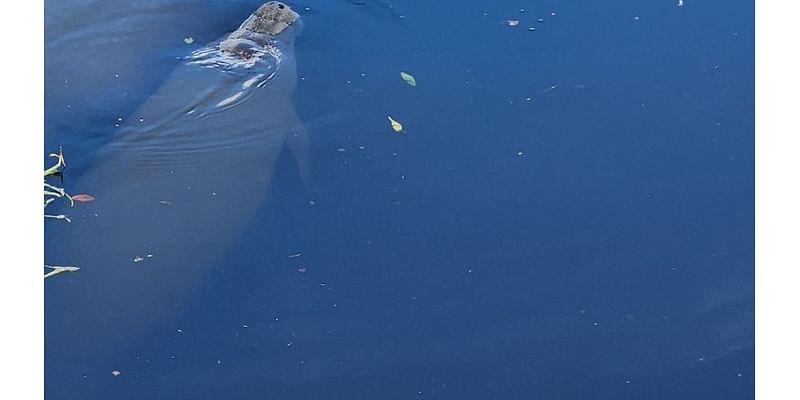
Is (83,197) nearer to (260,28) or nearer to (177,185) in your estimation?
(177,185)

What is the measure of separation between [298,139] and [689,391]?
152cm

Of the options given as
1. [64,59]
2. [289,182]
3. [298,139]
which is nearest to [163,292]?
[289,182]

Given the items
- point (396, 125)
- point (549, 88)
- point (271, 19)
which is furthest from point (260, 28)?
point (549, 88)

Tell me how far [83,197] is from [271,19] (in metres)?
1.13

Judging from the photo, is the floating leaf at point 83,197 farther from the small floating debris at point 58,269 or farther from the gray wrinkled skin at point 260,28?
the gray wrinkled skin at point 260,28

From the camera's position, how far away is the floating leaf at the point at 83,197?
2.67 meters

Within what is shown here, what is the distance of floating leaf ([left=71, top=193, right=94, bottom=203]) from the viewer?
8.75ft

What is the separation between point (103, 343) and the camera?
2.39 m

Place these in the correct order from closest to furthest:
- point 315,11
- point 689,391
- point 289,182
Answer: point 689,391, point 289,182, point 315,11

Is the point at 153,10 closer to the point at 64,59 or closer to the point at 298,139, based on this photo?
the point at 64,59

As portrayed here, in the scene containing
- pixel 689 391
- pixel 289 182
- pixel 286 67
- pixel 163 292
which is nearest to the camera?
pixel 689 391

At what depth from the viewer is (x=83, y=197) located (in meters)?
2.68

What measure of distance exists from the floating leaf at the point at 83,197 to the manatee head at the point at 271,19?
105cm

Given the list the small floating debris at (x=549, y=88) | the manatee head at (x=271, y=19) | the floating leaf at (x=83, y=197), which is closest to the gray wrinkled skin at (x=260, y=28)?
the manatee head at (x=271, y=19)
